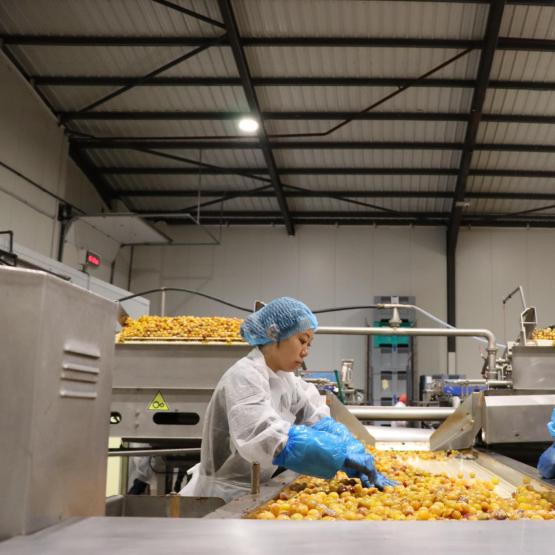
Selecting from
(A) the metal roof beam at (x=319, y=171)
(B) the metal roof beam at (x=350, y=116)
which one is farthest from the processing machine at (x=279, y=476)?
(A) the metal roof beam at (x=319, y=171)

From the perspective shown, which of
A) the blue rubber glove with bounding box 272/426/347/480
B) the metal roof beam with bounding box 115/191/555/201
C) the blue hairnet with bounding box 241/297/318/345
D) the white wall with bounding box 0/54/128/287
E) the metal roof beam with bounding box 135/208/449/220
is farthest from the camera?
the metal roof beam with bounding box 135/208/449/220

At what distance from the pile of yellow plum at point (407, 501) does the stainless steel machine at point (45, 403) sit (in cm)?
58

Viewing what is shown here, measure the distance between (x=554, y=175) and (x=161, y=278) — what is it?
23.6 feet

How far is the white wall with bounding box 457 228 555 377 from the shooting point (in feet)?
37.2

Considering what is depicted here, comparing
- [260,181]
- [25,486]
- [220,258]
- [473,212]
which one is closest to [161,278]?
[220,258]

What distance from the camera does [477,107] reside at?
8234mm

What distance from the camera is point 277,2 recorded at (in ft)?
23.2

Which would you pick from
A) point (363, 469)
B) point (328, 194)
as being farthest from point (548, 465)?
point (328, 194)

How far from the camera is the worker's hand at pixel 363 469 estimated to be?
203cm

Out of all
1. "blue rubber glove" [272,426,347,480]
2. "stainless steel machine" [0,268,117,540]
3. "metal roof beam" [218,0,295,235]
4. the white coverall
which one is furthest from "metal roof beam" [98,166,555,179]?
"stainless steel machine" [0,268,117,540]

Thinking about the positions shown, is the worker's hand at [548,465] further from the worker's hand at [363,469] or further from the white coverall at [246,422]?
the white coverall at [246,422]

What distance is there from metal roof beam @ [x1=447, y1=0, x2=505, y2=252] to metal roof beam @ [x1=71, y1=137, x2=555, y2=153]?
400 millimetres

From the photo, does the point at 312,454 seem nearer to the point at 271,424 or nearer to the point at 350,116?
the point at 271,424

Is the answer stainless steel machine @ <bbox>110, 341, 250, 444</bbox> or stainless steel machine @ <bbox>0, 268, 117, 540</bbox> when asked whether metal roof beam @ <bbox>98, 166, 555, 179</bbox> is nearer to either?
stainless steel machine @ <bbox>110, 341, 250, 444</bbox>
